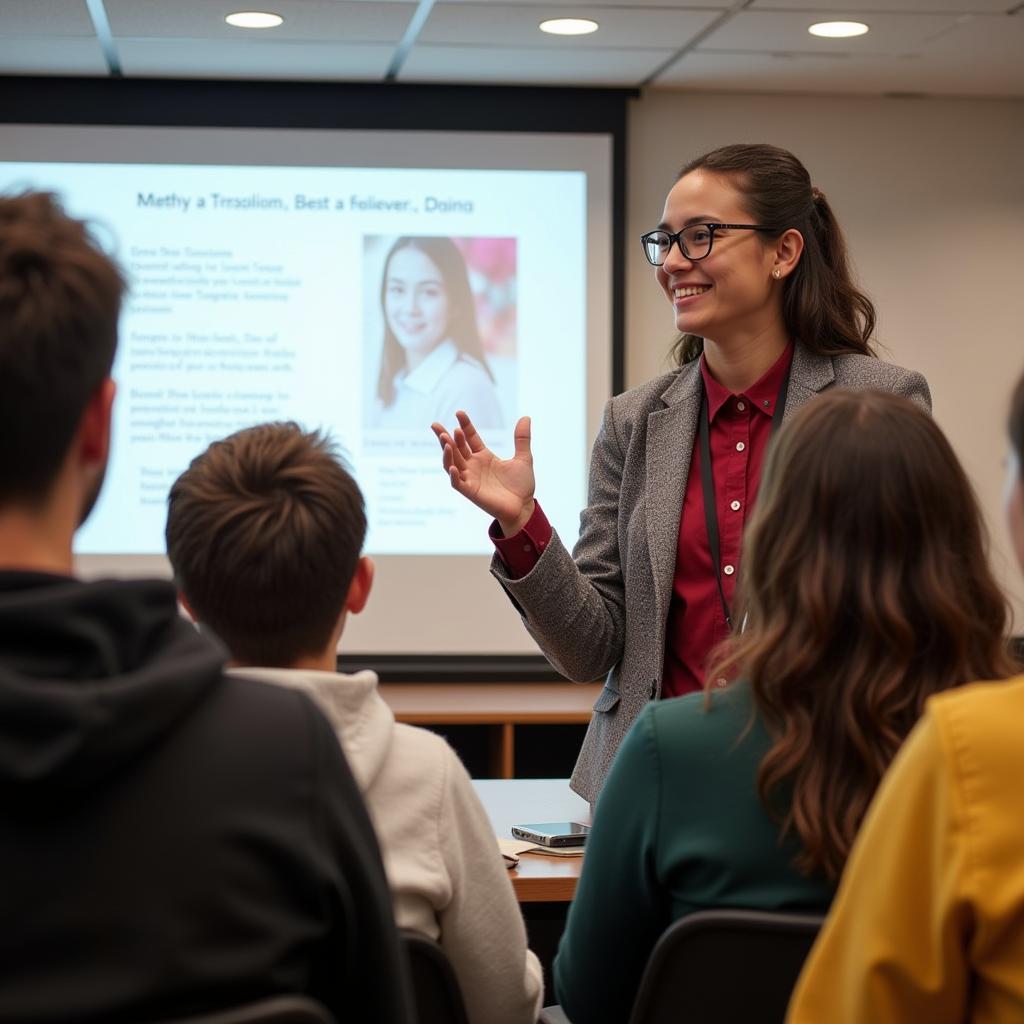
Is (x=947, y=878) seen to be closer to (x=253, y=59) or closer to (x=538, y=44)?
(x=538, y=44)

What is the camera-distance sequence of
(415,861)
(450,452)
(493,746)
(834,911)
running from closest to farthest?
(834,911) < (415,861) < (450,452) < (493,746)

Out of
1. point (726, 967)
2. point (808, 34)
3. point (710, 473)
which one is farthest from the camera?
point (808, 34)

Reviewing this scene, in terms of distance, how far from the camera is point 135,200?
503 centimetres

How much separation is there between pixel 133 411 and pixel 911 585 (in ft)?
13.3

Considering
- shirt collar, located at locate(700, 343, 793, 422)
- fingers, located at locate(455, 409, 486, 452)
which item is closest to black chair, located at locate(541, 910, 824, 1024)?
fingers, located at locate(455, 409, 486, 452)

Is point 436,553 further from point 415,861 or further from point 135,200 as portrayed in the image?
point 415,861

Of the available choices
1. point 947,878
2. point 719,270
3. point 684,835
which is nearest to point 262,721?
point 947,878

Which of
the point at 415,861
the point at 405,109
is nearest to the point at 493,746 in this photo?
the point at 405,109

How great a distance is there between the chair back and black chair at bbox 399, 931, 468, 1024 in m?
0.18

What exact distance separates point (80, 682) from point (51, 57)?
438 centimetres

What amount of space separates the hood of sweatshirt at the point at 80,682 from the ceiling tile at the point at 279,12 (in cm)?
352

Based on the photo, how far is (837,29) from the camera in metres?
4.44

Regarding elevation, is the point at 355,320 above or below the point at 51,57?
below

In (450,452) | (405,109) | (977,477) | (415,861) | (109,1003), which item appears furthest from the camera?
(977,477)
